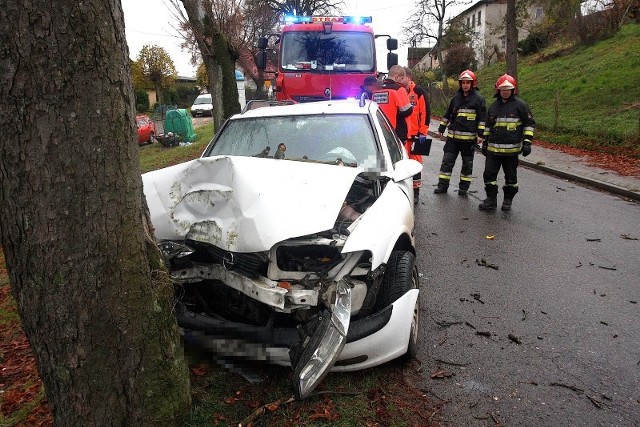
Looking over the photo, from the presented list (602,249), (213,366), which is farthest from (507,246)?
(213,366)

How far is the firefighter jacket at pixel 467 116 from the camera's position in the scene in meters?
6.93

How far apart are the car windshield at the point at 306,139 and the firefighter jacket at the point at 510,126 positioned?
2.96 metres

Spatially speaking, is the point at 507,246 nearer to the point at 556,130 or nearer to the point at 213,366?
the point at 213,366

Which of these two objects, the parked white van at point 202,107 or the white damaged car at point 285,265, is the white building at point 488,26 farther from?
the white damaged car at point 285,265

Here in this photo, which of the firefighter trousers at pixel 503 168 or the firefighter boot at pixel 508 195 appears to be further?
the firefighter boot at pixel 508 195

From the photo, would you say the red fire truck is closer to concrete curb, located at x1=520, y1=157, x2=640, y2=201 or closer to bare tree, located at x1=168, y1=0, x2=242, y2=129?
bare tree, located at x1=168, y1=0, x2=242, y2=129

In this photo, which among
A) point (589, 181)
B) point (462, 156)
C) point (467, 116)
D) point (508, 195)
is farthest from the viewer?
point (589, 181)

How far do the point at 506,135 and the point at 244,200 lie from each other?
15.8 ft

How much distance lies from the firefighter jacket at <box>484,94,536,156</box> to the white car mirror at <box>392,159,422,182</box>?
2841mm

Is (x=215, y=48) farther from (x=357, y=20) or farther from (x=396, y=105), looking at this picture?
(x=396, y=105)

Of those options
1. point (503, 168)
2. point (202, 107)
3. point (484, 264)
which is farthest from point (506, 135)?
point (202, 107)

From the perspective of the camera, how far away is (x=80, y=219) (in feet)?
6.00

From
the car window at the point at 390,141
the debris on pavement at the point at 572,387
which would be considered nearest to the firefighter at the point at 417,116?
the car window at the point at 390,141

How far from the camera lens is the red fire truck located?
9305mm
